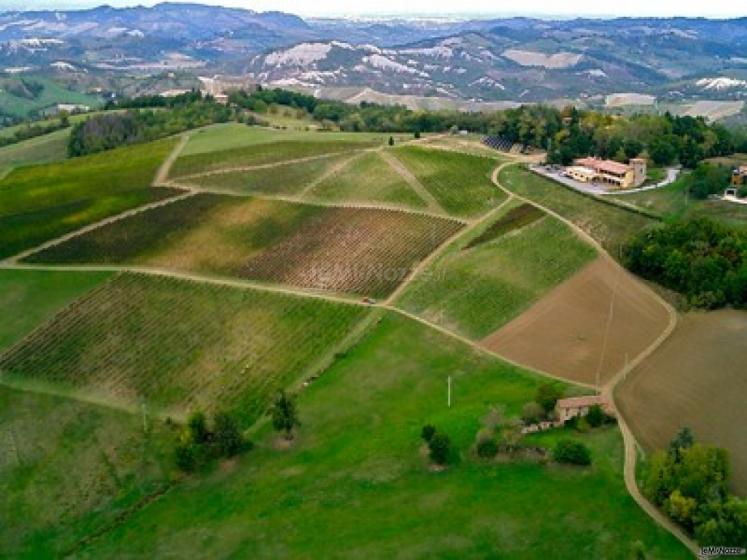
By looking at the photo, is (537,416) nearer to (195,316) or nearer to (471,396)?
(471,396)

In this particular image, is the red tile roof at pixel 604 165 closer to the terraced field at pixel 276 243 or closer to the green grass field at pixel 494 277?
the green grass field at pixel 494 277

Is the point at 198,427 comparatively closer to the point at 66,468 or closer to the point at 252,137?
the point at 66,468

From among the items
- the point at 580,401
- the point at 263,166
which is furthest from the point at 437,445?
the point at 263,166

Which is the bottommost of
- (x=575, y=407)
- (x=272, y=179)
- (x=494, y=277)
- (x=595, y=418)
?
(x=595, y=418)

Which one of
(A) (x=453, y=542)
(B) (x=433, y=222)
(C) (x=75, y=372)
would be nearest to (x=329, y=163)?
(B) (x=433, y=222)

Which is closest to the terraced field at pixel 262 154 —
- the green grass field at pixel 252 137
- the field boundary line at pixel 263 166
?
the field boundary line at pixel 263 166

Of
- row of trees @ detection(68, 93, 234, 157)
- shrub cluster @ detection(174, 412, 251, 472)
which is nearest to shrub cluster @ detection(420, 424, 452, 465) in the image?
shrub cluster @ detection(174, 412, 251, 472)
